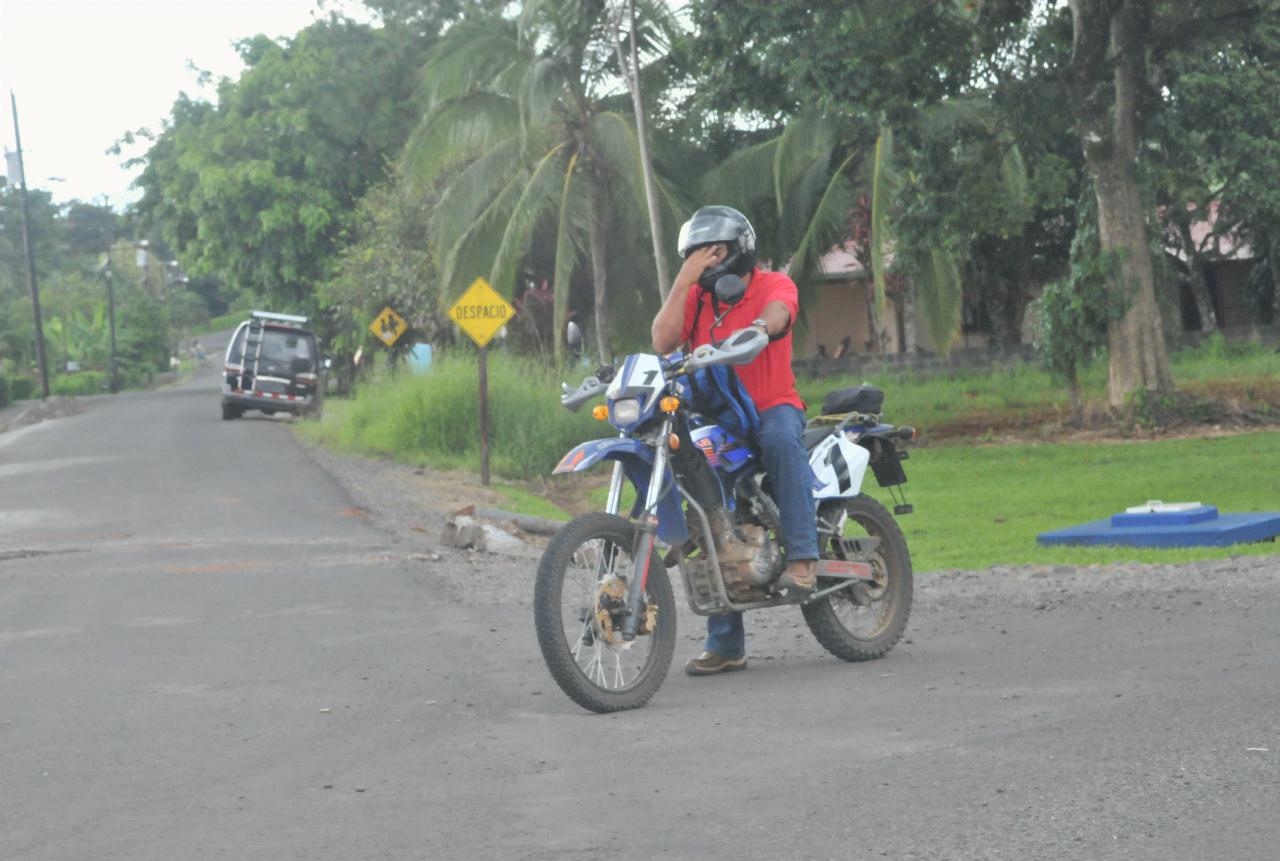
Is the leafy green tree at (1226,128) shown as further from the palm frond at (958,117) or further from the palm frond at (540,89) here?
the palm frond at (540,89)

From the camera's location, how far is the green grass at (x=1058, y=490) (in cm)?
1316

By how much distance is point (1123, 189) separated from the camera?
971 inches

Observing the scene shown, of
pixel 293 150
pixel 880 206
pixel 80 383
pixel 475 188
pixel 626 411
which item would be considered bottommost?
pixel 626 411

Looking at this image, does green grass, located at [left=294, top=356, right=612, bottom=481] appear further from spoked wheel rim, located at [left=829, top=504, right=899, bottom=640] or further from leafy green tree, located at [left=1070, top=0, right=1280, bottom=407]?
spoked wheel rim, located at [left=829, top=504, right=899, bottom=640]

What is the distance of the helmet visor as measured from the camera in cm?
739

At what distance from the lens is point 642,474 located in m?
7.24

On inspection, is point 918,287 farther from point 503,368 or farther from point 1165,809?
point 1165,809

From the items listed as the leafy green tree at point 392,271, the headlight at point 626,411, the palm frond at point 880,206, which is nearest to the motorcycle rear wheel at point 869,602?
the headlight at point 626,411

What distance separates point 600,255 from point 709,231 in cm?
2782

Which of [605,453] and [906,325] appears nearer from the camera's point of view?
[605,453]

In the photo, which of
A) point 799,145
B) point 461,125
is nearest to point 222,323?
point 461,125

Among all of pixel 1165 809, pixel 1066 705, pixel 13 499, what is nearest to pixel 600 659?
pixel 1066 705

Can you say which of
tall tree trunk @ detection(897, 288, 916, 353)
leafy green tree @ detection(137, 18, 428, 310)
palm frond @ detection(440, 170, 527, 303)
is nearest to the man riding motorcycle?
palm frond @ detection(440, 170, 527, 303)

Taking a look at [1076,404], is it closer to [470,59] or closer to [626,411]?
[470,59]
